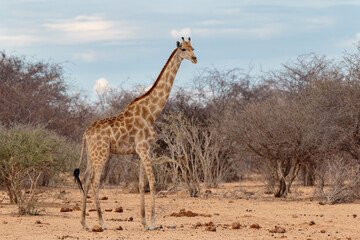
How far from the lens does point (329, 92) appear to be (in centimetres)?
1409

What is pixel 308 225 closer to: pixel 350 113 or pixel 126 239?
pixel 126 239

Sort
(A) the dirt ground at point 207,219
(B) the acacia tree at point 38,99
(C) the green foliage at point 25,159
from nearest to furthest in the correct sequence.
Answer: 1. (A) the dirt ground at point 207,219
2. (C) the green foliage at point 25,159
3. (B) the acacia tree at point 38,99

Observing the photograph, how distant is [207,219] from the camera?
10.5 meters

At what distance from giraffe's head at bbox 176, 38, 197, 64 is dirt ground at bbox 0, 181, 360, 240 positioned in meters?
2.74

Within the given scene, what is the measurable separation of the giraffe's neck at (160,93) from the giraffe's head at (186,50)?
0.24 ft

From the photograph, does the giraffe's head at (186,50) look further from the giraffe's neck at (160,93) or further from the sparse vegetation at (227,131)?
the sparse vegetation at (227,131)

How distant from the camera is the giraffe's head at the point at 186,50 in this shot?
909 cm

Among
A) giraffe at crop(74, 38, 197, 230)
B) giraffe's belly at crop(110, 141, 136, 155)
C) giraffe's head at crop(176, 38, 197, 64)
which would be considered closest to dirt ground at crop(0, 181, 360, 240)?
giraffe at crop(74, 38, 197, 230)

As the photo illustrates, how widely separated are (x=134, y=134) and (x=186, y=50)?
1612 mm

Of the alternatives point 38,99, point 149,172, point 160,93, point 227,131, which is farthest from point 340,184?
point 38,99

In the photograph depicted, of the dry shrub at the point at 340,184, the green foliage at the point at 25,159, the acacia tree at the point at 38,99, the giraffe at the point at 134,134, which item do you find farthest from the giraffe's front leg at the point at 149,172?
the acacia tree at the point at 38,99

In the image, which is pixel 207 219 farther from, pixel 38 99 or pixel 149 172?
pixel 38 99

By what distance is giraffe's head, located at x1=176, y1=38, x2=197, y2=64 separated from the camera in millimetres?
9086

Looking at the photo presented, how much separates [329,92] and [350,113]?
0.92 metres
